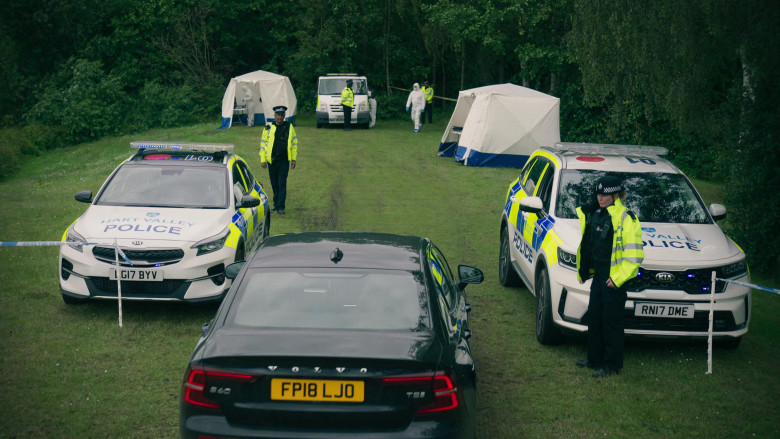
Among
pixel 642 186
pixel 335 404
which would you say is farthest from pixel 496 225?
pixel 335 404

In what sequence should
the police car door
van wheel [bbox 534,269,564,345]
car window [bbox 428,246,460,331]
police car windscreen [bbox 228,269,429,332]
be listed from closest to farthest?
police car windscreen [bbox 228,269,429,332] < car window [bbox 428,246,460,331] < van wheel [bbox 534,269,564,345] < the police car door

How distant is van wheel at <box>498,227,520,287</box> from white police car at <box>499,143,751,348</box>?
37 centimetres

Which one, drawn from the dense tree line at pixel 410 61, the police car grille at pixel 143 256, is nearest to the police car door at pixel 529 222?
the dense tree line at pixel 410 61

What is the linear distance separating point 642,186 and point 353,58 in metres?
36.5

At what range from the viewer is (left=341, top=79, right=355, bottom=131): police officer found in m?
31.2

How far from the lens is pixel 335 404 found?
4090mm

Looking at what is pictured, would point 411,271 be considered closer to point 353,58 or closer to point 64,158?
point 64,158

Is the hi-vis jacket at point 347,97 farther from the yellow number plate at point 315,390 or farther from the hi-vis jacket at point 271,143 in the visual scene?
the yellow number plate at point 315,390

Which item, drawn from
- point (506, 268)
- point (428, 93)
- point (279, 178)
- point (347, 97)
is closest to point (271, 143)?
point (279, 178)

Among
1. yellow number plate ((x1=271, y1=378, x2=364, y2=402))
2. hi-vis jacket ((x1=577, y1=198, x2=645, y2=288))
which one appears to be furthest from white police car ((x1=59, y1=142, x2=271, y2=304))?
yellow number plate ((x1=271, y1=378, x2=364, y2=402))

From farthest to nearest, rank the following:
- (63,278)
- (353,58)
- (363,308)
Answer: (353,58)
(63,278)
(363,308)

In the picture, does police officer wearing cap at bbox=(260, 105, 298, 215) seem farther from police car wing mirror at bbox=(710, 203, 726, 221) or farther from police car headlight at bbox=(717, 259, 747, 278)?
police car headlight at bbox=(717, 259, 747, 278)

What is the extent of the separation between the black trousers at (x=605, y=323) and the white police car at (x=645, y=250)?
0.28 m

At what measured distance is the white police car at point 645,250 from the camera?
741cm
